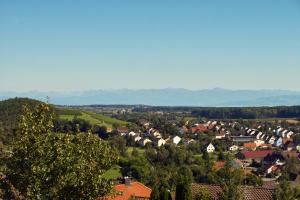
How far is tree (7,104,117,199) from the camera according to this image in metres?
14.5

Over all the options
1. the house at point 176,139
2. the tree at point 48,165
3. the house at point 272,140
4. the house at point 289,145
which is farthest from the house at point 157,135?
the tree at point 48,165

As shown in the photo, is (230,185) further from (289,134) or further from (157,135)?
(289,134)

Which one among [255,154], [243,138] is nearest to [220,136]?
[243,138]

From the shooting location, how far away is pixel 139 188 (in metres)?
43.4

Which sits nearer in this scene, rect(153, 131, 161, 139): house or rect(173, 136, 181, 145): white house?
rect(173, 136, 181, 145): white house

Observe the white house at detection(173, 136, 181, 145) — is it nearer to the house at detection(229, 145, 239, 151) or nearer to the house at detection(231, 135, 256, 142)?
the house at detection(229, 145, 239, 151)

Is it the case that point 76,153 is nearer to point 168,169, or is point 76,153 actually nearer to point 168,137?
point 168,169

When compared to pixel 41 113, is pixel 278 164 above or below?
below

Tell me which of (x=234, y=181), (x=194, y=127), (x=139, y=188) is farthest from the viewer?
(x=194, y=127)

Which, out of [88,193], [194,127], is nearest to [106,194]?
[88,193]

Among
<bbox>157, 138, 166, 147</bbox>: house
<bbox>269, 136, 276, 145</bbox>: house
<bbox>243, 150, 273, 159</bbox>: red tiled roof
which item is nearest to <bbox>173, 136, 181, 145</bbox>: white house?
<bbox>157, 138, 166, 147</bbox>: house

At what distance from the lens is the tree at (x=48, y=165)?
14453 mm

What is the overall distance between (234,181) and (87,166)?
1140 cm

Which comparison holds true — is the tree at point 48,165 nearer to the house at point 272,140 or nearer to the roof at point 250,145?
the roof at point 250,145
